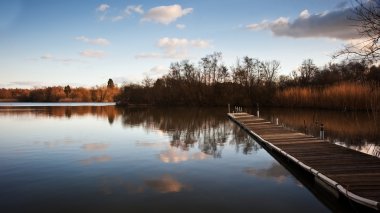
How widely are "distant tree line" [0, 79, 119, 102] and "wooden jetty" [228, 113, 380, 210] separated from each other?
9669 centimetres

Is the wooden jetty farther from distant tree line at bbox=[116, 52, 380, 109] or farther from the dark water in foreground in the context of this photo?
distant tree line at bbox=[116, 52, 380, 109]

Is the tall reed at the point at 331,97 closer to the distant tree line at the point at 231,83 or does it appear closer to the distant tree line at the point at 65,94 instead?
the distant tree line at the point at 231,83

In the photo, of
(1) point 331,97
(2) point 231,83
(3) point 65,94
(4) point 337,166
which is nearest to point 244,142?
(4) point 337,166

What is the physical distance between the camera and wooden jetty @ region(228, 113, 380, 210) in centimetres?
588

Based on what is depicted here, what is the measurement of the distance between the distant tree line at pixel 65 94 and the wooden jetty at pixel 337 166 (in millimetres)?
96694

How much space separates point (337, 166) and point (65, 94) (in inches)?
4522

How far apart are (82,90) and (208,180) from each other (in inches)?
4590

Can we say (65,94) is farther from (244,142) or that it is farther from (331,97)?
(244,142)

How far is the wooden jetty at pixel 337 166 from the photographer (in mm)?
5875

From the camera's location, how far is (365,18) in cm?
670

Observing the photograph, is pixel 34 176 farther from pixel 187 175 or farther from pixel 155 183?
pixel 187 175

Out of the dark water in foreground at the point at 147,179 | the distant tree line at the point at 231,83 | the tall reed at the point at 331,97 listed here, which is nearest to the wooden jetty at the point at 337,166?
the dark water in foreground at the point at 147,179

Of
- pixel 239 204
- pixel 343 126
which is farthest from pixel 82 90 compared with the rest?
pixel 239 204

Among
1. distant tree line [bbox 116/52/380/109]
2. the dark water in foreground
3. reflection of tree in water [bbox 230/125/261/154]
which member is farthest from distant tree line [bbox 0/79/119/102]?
the dark water in foreground
